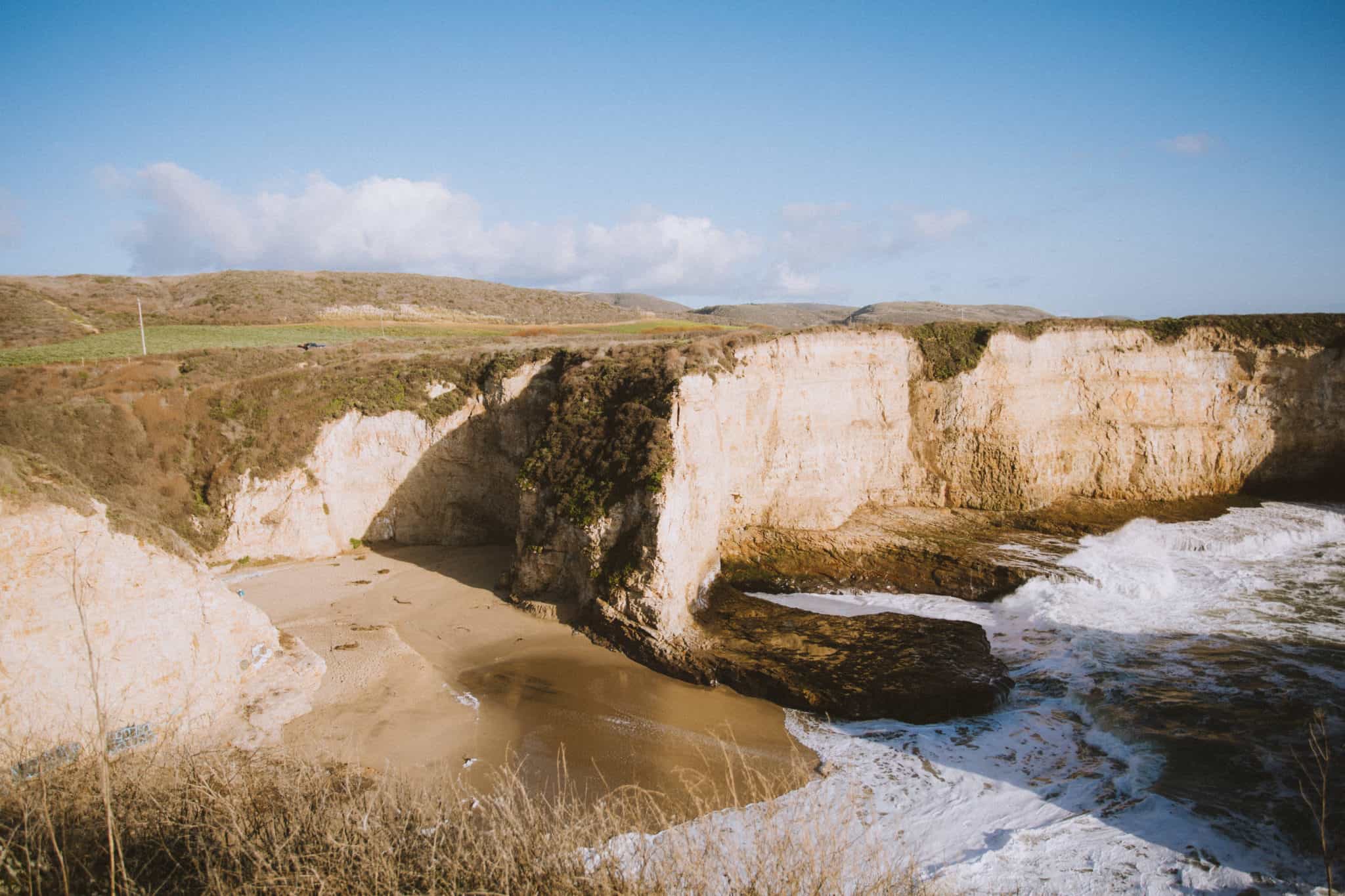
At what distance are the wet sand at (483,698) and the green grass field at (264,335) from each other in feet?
57.6

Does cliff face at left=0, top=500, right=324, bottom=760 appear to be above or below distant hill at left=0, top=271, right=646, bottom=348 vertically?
below

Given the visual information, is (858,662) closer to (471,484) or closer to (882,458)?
(882,458)

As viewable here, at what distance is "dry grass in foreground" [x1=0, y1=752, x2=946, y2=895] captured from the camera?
5.01 metres

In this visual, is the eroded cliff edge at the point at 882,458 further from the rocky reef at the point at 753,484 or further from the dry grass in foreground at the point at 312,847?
the dry grass in foreground at the point at 312,847

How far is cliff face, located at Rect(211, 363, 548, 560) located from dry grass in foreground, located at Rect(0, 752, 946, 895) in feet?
46.4

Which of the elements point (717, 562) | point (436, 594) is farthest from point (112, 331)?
point (717, 562)

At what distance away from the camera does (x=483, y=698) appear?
12742 millimetres

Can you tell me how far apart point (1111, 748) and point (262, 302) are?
5465 centimetres

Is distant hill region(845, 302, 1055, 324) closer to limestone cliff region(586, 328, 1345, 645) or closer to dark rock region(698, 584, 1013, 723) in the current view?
limestone cliff region(586, 328, 1345, 645)

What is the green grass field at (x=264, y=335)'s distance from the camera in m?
28.9

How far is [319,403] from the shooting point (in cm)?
2044

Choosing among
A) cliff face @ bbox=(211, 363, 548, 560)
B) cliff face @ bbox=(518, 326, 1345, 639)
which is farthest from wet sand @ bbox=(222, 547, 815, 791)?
cliff face @ bbox=(211, 363, 548, 560)

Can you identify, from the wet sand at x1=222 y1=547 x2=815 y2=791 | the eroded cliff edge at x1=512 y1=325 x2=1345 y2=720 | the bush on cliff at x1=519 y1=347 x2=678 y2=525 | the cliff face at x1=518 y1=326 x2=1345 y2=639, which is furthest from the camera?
the cliff face at x1=518 y1=326 x2=1345 y2=639

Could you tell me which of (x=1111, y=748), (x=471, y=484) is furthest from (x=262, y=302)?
(x=1111, y=748)
